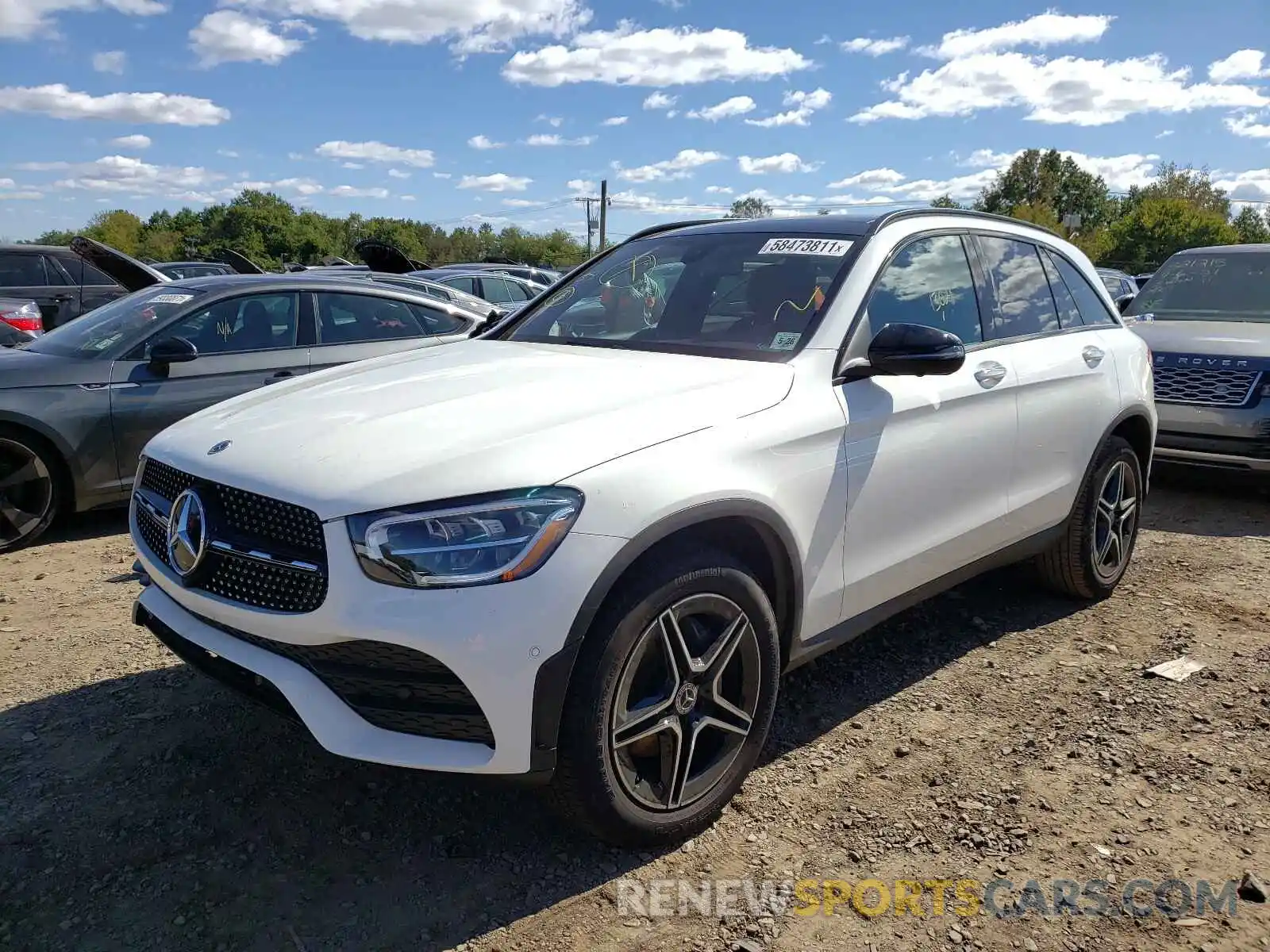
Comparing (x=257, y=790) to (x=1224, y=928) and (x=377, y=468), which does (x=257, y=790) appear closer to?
(x=377, y=468)

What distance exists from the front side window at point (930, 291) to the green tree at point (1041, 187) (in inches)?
2822

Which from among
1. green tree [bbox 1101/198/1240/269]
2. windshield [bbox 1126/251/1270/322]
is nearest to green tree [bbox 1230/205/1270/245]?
green tree [bbox 1101/198/1240/269]

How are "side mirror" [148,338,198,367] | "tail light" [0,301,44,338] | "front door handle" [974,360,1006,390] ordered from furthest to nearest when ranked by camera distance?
"tail light" [0,301,44,338] → "side mirror" [148,338,198,367] → "front door handle" [974,360,1006,390]

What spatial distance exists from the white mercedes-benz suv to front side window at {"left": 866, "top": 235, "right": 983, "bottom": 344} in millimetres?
13

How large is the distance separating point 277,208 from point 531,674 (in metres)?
85.4

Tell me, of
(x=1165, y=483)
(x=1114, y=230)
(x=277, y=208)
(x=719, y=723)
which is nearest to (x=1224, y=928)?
(x=719, y=723)

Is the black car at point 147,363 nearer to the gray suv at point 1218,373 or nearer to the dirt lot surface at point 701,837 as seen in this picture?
the dirt lot surface at point 701,837

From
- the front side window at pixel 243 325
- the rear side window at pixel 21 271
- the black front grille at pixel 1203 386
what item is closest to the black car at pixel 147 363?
the front side window at pixel 243 325

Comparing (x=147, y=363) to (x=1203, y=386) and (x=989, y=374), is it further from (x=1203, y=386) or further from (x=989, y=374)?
(x=1203, y=386)

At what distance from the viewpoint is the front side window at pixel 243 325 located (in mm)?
5980

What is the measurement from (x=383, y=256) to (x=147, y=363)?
540 cm

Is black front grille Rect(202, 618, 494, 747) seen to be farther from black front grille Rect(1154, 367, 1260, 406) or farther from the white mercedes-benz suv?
black front grille Rect(1154, 367, 1260, 406)

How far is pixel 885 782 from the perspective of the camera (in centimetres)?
306

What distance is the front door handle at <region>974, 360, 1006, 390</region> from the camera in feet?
11.6
